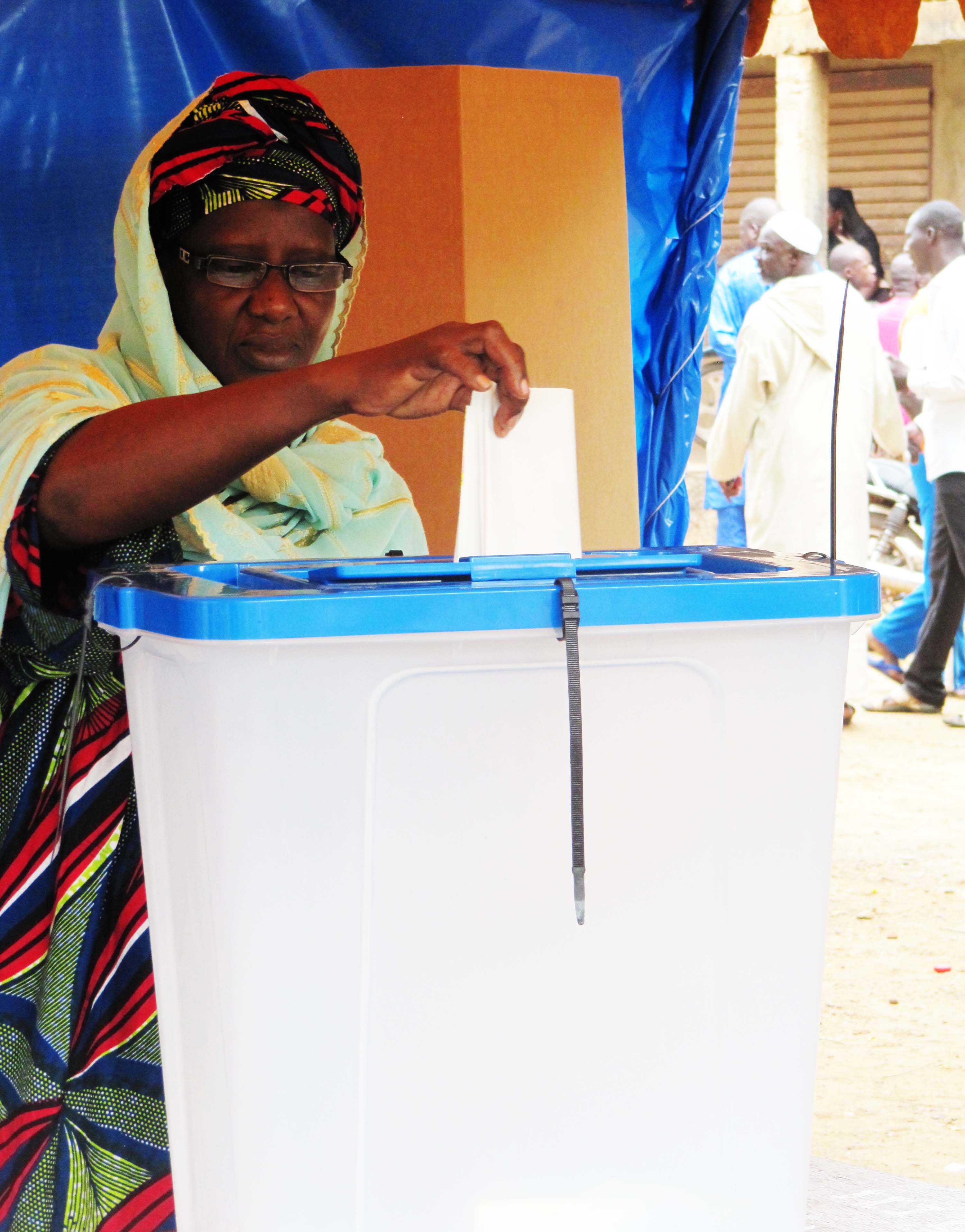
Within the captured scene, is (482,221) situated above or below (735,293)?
below

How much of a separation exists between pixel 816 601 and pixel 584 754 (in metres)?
0.22

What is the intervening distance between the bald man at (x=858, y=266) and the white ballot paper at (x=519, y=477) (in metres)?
6.85

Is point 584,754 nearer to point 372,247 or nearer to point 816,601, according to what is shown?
point 816,601

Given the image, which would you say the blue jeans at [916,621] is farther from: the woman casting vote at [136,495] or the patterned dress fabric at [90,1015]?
the patterned dress fabric at [90,1015]

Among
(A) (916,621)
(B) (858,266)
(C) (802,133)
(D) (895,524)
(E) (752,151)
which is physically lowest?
(A) (916,621)

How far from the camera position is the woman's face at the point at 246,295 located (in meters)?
1.76

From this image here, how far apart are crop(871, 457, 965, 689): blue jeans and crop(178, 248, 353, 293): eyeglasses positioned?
4.86 m

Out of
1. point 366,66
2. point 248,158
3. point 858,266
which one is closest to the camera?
point 248,158

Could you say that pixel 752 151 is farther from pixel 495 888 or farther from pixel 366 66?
pixel 495 888

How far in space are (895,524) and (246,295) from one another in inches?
258

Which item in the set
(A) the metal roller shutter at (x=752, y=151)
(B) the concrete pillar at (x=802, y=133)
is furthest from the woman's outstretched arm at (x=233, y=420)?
(A) the metal roller shutter at (x=752, y=151)

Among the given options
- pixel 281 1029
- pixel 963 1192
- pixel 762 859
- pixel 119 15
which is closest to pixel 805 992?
pixel 762 859

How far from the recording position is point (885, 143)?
10.1 m

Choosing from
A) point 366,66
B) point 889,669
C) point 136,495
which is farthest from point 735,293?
point 136,495
